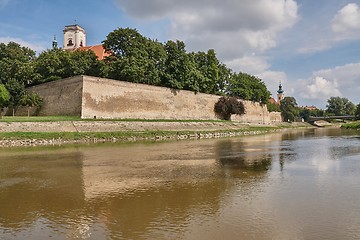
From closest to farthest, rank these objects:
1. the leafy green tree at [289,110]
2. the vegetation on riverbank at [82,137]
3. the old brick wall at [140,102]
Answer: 1. the vegetation on riverbank at [82,137]
2. the old brick wall at [140,102]
3. the leafy green tree at [289,110]

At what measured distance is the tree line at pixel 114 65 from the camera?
40.3 meters

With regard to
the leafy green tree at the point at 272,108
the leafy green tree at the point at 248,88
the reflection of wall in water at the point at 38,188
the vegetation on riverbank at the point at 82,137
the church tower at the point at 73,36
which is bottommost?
the reflection of wall in water at the point at 38,188

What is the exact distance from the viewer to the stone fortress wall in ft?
117

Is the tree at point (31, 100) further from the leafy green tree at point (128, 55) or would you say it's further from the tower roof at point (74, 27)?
the tower roof at point (74, 27)

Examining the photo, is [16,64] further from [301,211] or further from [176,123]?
[301,211]

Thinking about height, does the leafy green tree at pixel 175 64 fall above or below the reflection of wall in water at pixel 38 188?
above

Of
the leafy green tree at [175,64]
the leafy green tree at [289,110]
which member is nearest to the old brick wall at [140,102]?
the leafy green tree at [175,64]

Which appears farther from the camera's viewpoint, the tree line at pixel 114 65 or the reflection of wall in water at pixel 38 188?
the tree line at pixel 114 65

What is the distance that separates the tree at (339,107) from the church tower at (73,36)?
307 feet

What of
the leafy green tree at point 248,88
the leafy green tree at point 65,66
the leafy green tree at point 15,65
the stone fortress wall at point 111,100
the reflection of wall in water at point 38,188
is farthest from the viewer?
the leafy green tree at point 248,88

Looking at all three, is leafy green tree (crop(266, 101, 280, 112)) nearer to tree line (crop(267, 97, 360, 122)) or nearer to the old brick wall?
tree line (crop(267, 97, 360, 122))

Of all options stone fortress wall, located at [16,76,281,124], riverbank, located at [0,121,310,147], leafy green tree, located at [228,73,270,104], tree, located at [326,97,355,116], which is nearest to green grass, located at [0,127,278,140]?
riverbank, located at [0,121,310,147]

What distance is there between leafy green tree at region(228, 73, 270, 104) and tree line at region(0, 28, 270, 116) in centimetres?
1254

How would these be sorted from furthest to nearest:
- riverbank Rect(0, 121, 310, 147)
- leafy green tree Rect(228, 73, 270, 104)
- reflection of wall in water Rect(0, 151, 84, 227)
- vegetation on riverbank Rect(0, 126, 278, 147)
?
leafy green tree Rect(228, 73, 270, 104)
riverbank Rect(0, 121, 310, 147)
vegetation on riverbank Rect(0, 126, 278, 147)
reflection of wall in water Rect(0, 151, 84, 227)
